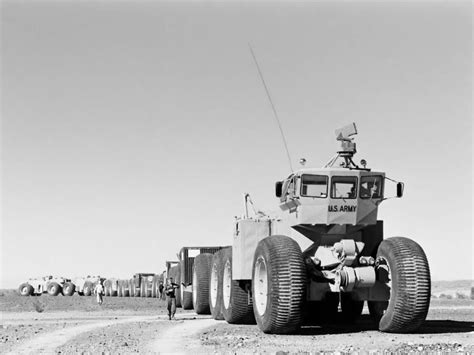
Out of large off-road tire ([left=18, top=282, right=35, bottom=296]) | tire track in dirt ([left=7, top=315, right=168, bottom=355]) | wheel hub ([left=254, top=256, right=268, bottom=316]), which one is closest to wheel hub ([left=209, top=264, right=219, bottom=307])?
tire track in dirt ([left=7, top=315, right=168, bottom=355])

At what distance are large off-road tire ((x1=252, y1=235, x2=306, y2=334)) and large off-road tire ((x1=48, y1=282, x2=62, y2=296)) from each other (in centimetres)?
5168

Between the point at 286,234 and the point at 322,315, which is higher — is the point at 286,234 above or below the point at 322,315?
above

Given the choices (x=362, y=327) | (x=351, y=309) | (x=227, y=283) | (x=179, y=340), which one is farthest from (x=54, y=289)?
(x=179, y=340)

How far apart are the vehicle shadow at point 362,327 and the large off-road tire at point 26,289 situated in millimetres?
50617

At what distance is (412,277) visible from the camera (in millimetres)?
17984

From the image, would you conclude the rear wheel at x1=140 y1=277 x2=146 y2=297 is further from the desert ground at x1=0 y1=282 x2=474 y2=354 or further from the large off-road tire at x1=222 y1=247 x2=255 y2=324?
the large off-road tire at x1=222 y1=247 x2=255 y2=324

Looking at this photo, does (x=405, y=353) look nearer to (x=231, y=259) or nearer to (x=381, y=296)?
(x=381, y=296)

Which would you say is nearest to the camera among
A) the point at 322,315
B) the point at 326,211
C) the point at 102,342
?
the point at 102,342

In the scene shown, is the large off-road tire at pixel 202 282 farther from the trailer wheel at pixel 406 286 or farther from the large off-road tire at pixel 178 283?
the trailer wheel at pixel 406 286

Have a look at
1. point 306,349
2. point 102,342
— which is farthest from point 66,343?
point 306,349

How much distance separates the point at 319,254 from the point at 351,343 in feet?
11.2

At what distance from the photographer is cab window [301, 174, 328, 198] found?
1966cm

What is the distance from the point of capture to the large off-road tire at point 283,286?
17.8m

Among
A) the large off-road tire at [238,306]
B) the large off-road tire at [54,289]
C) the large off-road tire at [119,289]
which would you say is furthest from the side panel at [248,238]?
the large off-road tire at [54,289]
